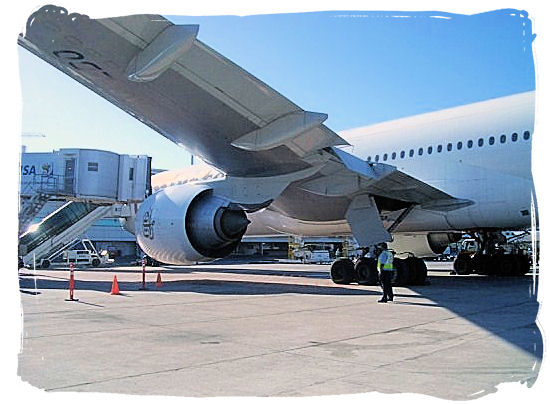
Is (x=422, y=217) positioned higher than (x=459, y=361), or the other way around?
(x=422, y=217)

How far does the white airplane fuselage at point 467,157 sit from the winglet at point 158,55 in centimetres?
698

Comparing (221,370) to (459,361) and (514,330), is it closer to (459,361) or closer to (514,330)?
(459,361)

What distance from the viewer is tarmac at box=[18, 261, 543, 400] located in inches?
144

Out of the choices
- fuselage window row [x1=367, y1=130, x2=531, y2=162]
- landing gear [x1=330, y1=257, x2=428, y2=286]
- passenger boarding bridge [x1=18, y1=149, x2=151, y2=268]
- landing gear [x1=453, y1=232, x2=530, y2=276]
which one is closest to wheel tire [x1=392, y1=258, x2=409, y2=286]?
landing gear [x1=330, y1=257, x2=428, y2=286]

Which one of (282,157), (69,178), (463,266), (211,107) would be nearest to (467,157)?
(282,157)

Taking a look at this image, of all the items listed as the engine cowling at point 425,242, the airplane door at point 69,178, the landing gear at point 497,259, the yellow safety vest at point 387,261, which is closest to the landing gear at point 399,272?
the yellow safety vest at point 387,261

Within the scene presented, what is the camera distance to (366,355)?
488cm

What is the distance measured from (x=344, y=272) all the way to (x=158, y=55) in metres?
8.23

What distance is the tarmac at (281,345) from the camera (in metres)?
3.67

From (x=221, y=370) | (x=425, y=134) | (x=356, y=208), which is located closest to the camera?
(x=221, y=370)

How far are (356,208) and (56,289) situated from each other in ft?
22.0

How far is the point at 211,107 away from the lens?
7.88 meters

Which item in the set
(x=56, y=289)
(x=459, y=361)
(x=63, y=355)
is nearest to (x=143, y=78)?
(x=63, y=355)

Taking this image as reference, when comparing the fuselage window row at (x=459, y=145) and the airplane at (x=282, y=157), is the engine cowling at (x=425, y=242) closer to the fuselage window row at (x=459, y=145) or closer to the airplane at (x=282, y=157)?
the airplane at (x=282, y=157)
